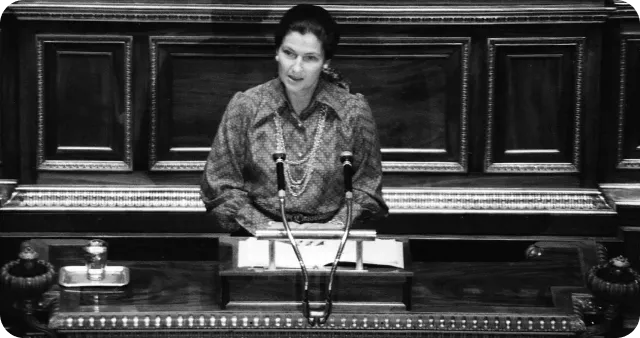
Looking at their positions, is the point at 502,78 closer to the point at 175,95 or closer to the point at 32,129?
the point at 175,95

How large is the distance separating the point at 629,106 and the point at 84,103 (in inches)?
90.9

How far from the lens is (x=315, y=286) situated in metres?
4.78

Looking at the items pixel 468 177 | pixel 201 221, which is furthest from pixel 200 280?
pixel 468 177

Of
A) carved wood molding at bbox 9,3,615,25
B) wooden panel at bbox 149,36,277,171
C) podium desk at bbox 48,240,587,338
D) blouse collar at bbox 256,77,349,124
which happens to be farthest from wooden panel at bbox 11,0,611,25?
podium desk at bbox 48,240,587,338

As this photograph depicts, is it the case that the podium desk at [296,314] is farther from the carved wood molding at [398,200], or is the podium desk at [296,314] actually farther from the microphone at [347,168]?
the carved wood molding at [398,200]

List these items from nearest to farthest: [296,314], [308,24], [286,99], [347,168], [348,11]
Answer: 1. [296,314]
2. [347,168]
3. [308,24]
4. [286,99]
5. [348,11]

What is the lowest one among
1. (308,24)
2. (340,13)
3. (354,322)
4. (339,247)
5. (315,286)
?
(354,322)

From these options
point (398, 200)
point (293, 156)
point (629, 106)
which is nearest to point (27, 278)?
point (293, 156)

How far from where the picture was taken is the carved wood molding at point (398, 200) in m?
6.28

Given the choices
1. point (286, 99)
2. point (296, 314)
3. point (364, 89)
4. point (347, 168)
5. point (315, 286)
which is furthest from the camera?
point (364, 89)

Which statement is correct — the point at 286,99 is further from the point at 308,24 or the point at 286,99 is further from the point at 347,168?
the point at 347,168

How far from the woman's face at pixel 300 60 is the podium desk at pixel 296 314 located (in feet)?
2.36

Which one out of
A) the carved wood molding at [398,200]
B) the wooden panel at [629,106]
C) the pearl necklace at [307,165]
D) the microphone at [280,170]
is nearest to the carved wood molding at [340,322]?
the microphone at [280,170]

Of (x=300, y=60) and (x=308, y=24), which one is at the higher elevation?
(x=308, y=24)
